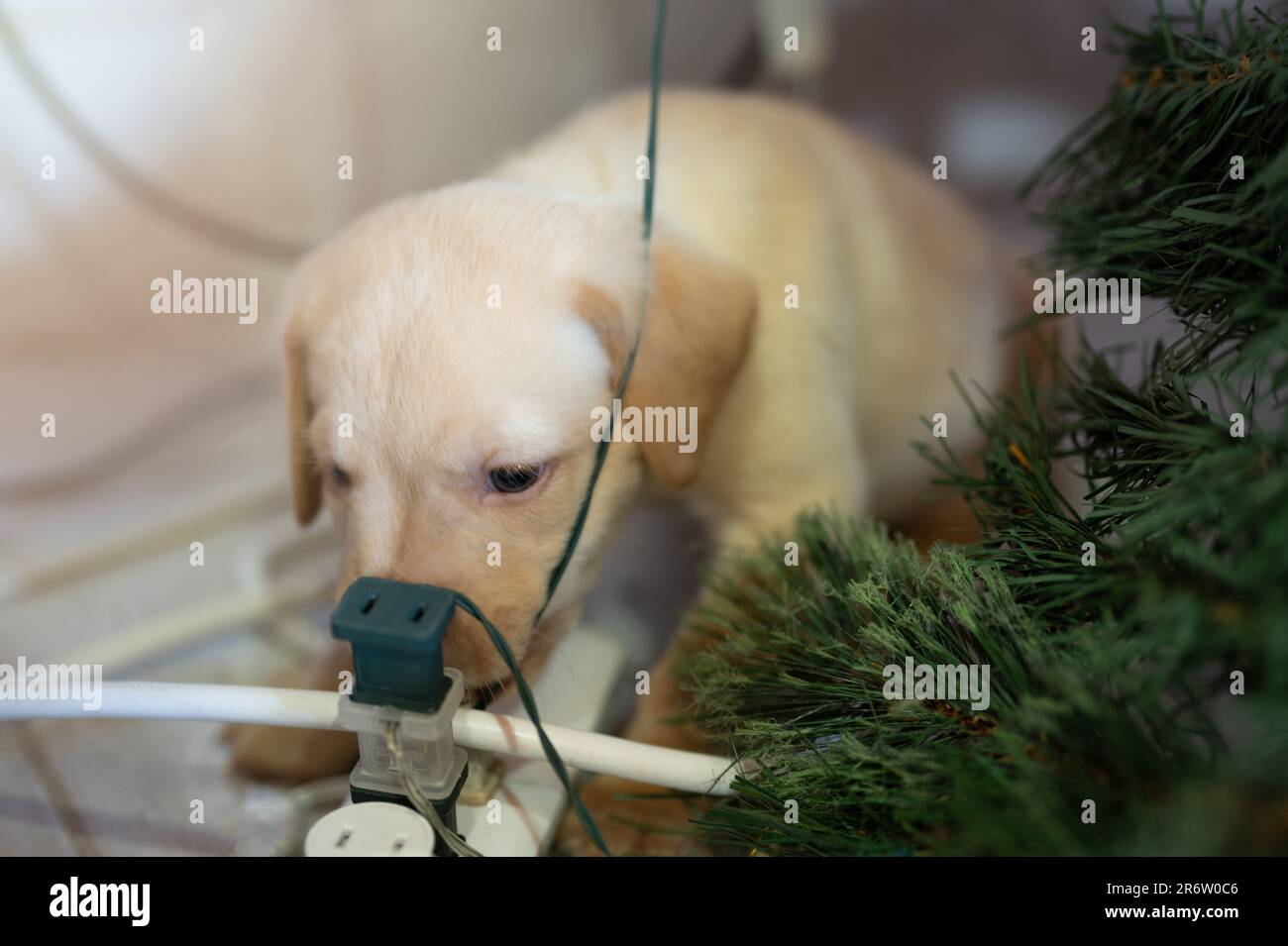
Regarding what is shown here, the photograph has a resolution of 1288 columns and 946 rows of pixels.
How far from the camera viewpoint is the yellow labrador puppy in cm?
91

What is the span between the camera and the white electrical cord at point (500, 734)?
79 cm

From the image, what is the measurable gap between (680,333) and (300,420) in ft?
1.37

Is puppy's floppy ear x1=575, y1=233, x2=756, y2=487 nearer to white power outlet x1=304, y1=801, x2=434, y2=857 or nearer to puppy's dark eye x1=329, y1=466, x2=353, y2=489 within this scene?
puppy's dark eye x1=329, y1=466, x2=353, y2=489

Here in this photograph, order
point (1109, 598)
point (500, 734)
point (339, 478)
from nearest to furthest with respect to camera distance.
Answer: point (1109, 598), point (500, 734), point (339, 478)

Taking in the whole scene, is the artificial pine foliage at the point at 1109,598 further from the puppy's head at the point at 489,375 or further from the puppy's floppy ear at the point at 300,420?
the puppy's floppy ear at the point at 300,420

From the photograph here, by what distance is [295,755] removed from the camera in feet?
4.00

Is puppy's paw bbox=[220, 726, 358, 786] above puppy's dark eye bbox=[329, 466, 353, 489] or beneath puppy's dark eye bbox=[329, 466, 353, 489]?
beneath

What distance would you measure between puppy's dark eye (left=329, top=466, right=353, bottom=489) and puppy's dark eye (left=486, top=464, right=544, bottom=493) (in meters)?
0.15

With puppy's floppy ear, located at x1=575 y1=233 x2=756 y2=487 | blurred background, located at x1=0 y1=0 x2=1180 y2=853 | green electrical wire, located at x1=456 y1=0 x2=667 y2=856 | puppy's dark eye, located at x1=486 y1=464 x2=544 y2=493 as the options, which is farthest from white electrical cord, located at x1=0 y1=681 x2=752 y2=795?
blurred background, located at x1=0 y1=0 x2=1180 y2=853

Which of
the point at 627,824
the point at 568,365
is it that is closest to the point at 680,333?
the point at 568,365

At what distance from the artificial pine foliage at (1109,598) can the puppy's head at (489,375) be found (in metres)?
0.19

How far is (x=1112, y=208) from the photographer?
3.35 feet

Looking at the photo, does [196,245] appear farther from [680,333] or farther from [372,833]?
[372,833]
